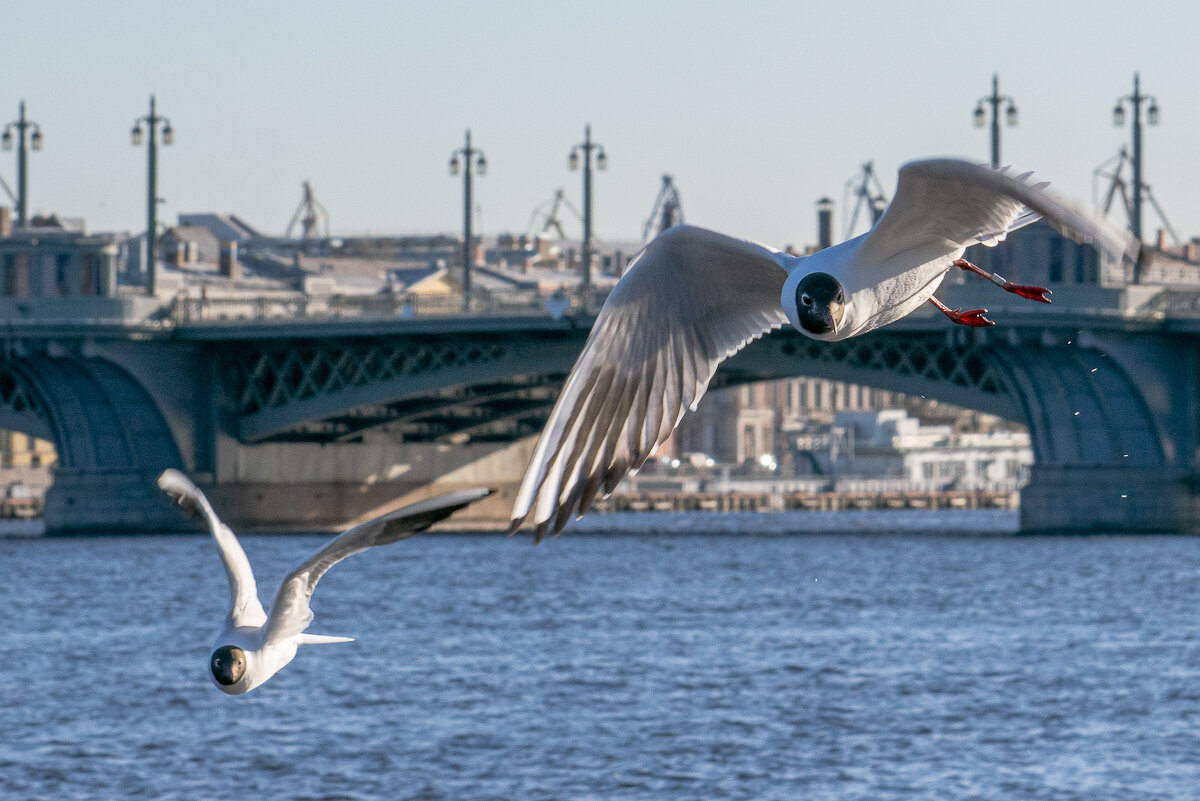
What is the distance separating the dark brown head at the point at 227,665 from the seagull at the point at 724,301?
9.55 feet

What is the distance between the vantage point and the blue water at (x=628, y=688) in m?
27.7

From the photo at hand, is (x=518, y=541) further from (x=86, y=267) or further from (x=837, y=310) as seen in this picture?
(x=837, y=310)

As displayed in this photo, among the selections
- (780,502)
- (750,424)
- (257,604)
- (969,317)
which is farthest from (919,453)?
(969,317)

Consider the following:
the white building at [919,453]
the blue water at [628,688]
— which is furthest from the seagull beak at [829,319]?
the white building at [919,453]

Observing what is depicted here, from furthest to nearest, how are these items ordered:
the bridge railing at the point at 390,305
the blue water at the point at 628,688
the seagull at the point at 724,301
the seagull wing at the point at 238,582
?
the bridge railing at the point at 390,305
the blue water at the point at 628,688
the seagull wing at the point at 238,582
the seagull at the point at 724,301

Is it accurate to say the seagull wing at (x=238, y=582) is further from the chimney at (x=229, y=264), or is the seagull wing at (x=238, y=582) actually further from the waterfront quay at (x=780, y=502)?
the chimney at (x=229, y=264)

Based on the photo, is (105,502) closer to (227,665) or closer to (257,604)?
(257,604)

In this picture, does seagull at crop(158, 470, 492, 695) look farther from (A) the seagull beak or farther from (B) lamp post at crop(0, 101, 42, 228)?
(B) lamp post at crop(0, 101, 42, 228)

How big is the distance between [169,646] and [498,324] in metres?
22.8

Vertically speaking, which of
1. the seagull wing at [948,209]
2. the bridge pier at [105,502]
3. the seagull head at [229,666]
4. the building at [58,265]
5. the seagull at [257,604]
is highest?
the building at [58,265]

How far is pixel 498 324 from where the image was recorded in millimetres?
65062

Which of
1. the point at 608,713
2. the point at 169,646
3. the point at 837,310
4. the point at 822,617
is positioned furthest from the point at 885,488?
the point at 837,310

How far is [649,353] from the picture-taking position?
9609mm

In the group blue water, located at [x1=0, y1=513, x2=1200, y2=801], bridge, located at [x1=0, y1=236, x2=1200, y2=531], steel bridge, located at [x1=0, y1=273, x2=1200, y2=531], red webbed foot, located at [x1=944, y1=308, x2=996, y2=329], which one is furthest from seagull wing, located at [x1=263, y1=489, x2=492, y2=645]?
steel bridge, located at [x1=0, y1=273, x2=1200, y2=531]
